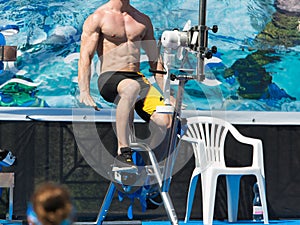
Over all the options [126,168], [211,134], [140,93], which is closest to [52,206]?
[126,168]

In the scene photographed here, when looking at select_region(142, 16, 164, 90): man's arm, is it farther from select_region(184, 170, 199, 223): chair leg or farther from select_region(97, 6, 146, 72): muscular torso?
select_region(184, 170, 199, 223): chair leg

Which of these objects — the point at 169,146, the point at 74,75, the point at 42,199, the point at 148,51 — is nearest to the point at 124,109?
the point at 169,146

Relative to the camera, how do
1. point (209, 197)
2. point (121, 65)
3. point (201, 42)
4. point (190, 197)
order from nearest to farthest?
point (201, 42) < point (121, 65) < point (209, 197) < point (190, 197)

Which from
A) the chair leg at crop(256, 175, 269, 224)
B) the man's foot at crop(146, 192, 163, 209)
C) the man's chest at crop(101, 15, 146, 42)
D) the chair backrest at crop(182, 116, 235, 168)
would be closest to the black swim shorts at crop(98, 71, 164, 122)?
the man's chest at crop(101, 15, 146, 42)

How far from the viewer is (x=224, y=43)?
6797 millimetres

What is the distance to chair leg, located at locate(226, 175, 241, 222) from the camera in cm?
669

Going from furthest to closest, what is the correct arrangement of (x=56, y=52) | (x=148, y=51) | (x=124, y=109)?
(x=56, y=52), (x=148, y=51), (x=124, y=109)

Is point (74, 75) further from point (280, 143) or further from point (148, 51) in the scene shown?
point (280, 143)

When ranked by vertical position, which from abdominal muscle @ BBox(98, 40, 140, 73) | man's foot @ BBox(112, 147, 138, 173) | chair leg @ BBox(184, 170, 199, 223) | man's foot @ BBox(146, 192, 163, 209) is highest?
abdominal muscle @ BBox(98, 40, 140, 73)

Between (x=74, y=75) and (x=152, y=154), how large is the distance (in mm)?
1357

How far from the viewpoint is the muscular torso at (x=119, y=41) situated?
5582 mm

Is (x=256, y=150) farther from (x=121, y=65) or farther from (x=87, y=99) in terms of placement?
(x=87, y=99)

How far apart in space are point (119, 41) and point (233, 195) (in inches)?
73.6

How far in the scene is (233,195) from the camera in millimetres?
6715
